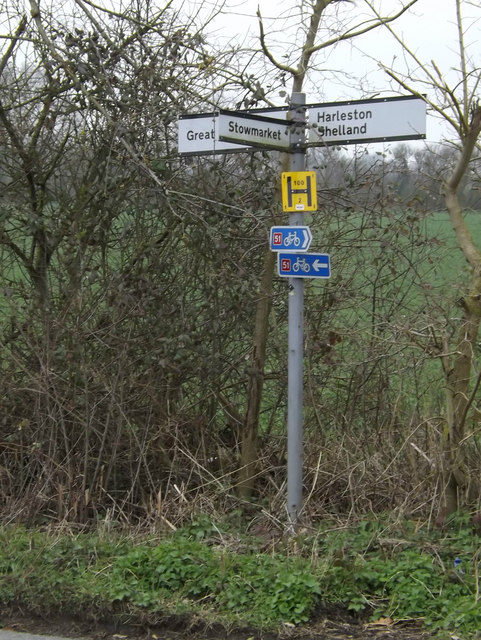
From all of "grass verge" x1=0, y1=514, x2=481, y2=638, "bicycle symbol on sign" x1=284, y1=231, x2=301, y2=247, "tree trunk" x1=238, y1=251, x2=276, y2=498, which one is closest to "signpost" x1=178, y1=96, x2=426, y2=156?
"bicycle symbol on sign" x1=284, y1=231, x2=301, y2=247

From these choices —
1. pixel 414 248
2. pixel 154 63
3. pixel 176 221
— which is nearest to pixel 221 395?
pixel 176 221

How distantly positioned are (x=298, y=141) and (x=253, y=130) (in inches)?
12.5

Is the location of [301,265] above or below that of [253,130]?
below

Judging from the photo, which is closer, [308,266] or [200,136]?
[308,266]

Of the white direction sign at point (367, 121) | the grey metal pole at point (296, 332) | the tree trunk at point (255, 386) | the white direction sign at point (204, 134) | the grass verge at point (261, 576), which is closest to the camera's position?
the grass verge at point (261, 576)

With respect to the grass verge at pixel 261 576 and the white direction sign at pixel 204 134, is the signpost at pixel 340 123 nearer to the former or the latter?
the white direction sign at pixel 204 134

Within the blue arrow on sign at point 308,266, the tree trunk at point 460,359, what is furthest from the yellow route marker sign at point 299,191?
the tree trunk at point 460,359

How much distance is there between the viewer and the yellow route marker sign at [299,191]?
5195 mm

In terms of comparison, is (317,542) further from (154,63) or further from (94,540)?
(154,63)

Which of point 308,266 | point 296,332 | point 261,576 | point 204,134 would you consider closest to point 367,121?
point 308,266

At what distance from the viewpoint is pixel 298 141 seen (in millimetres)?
5273

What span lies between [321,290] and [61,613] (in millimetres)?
3065

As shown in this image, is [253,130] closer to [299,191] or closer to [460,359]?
[299,191]

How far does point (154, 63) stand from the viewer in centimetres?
650
